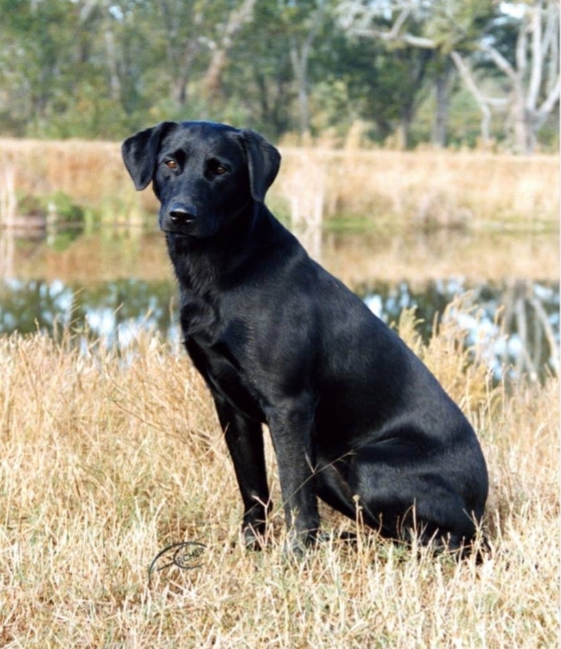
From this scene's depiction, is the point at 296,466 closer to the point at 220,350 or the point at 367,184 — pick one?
the point at 220,350

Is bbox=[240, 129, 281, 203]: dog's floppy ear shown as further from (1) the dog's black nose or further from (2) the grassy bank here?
(2) the grassy bank

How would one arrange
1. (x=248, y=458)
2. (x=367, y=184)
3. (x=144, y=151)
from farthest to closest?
(x=367, y=184), (x=248, y=458), (x=144, y=151)

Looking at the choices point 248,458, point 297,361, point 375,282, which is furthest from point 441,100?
point 297,361

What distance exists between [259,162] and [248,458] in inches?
41.4

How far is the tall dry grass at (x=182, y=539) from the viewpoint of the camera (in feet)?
9.46

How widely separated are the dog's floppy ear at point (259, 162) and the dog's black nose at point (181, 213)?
0.74ft

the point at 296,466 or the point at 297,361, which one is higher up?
the point at 297,361

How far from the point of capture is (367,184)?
21109mm

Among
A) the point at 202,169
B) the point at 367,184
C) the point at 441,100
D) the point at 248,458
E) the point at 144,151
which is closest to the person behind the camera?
the point at 202,169

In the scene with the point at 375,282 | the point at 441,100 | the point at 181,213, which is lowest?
the point at 375,282

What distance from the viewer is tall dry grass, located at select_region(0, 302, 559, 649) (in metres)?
2.88

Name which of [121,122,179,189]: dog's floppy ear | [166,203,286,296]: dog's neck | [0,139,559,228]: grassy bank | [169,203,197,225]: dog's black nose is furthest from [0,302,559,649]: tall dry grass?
[0,139,559,228]: grassy bank

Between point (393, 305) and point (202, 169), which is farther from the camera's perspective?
point (393, 305)

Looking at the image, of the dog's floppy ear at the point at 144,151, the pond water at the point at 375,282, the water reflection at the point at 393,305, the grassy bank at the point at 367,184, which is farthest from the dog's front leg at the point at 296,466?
the grassy bank at the point at 367,184
